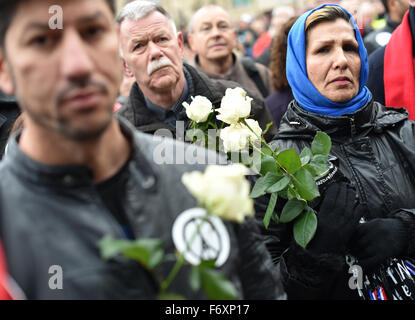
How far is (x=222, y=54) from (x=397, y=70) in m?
1.95

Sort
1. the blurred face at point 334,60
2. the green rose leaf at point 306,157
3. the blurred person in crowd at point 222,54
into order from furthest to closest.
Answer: the blurred person in crowd at point 222,54 < the blurred face at point 334,60 < the green rose leaf at point 306,157

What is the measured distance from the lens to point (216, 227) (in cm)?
162

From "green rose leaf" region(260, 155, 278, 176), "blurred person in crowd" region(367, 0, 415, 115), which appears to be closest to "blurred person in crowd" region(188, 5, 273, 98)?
"blurred person in crowd" region(367, 0, 415, 115)

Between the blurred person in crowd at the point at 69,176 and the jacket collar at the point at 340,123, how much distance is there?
1.40 m

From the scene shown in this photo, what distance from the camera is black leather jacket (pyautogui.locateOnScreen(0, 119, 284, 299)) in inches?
56.7

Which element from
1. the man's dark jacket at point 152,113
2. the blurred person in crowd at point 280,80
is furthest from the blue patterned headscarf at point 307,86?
the blurred person in crowd at point 280,80

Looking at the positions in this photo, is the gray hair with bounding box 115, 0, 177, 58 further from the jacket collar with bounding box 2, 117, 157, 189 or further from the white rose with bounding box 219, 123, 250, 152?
the jacket collar with bounding box 2, 117, 157, 189

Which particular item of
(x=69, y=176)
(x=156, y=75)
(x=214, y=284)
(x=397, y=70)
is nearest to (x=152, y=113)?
(x=156, y=75)

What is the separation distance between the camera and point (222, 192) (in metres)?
1.31

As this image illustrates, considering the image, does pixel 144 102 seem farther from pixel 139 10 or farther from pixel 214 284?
pixel 214 284

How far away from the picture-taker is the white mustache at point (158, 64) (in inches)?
135

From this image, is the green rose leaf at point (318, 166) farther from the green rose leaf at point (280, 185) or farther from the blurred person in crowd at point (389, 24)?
the blurred person in crowd at point (389, 24)

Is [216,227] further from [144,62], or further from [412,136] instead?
[144,62]
